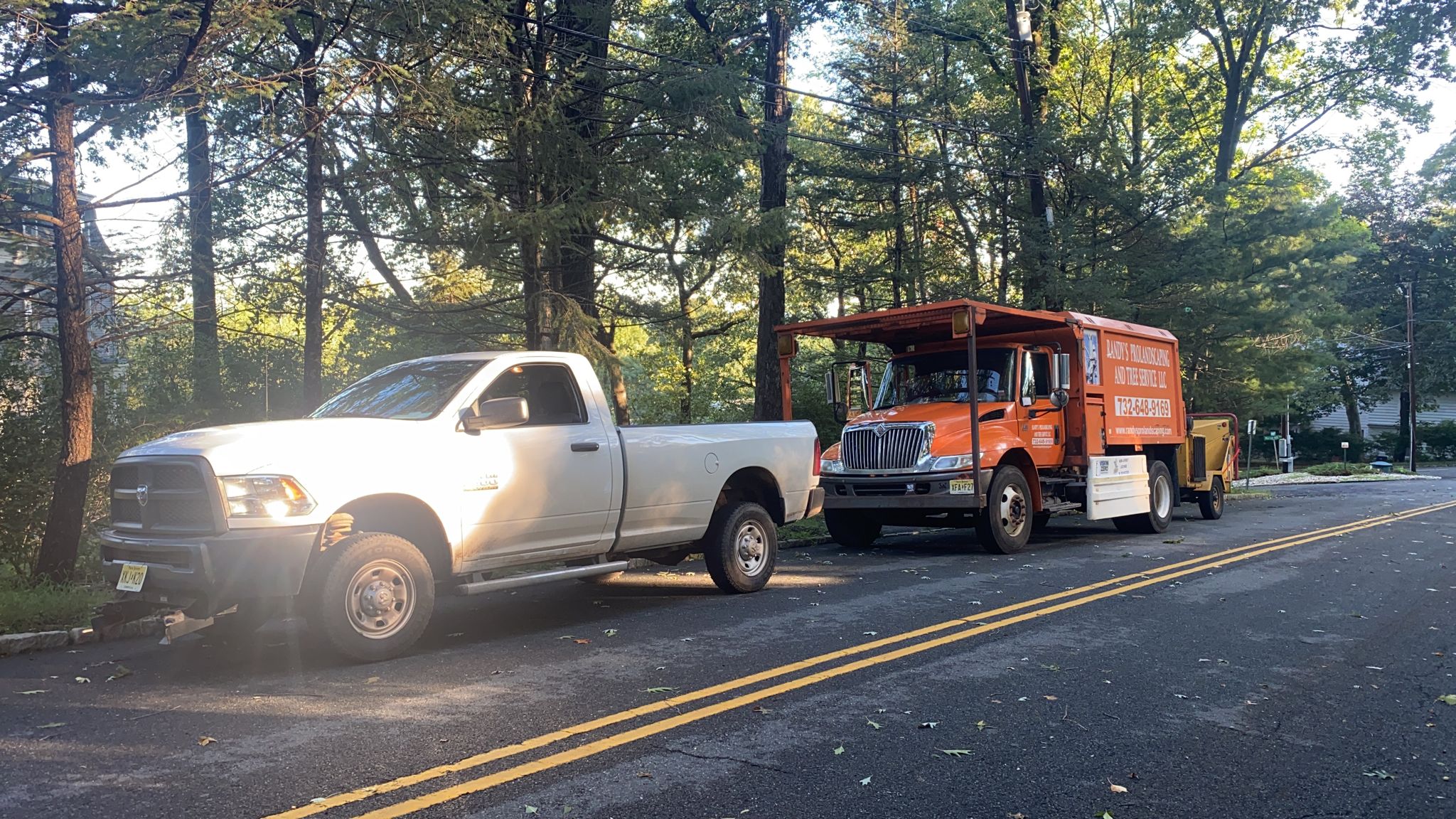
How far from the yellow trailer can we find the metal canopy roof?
3739 mm

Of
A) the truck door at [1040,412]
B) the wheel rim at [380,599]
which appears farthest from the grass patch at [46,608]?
the truck door at [1040,412]

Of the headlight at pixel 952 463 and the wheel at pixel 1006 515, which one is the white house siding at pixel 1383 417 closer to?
the wheel at pixel 1006 515

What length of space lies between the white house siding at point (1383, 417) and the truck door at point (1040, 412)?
53083mm

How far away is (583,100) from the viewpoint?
1484cm

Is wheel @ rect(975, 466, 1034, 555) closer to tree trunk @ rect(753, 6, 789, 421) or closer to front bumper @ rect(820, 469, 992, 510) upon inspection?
front bumper @ rect(820, 469, 992, 510)

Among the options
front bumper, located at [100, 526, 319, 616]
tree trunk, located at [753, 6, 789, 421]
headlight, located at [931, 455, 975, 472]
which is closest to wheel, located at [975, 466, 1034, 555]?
headlight, located at [931, 455, 975, 472]

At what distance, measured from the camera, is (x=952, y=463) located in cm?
1223

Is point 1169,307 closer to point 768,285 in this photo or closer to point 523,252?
point 768,285

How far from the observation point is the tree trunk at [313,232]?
11.3m

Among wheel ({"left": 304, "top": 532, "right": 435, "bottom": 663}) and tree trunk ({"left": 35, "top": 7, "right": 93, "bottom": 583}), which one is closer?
wheel ({"left": 304, "top": 532, "right": 435, "bottom": 663})

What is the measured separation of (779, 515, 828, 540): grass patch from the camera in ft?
47.7

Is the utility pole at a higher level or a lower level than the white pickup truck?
higher

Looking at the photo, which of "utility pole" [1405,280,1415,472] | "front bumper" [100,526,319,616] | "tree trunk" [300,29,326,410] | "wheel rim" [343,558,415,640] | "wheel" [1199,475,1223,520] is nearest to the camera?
"front bumper" [100,526,319,616]

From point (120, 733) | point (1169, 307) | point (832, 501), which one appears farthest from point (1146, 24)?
point (120, 733)
